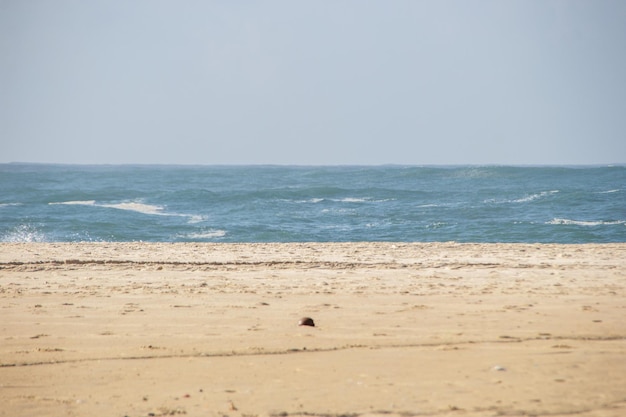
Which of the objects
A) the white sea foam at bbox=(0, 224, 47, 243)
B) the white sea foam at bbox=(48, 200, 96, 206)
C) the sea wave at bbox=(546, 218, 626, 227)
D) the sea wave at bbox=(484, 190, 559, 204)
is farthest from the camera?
the white sea foam at bbox=(48, 200, 96, 206)

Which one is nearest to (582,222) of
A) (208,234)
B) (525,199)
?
(525,199)

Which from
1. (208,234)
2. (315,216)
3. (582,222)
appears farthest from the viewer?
(315,216)

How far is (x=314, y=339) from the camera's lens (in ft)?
24.9

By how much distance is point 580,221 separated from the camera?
24.5 meters

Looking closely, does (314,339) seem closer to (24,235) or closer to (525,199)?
(24,235)

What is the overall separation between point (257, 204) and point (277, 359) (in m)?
26.6

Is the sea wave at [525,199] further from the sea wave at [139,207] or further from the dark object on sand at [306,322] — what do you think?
the dark object on sand at [306,322]

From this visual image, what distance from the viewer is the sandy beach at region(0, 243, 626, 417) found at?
573cm

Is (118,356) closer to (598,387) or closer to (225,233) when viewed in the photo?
(598,387)

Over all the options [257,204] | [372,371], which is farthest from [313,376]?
[257,204]

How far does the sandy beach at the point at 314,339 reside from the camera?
5.73m

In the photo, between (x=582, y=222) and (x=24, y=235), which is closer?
(x=24, y=235)

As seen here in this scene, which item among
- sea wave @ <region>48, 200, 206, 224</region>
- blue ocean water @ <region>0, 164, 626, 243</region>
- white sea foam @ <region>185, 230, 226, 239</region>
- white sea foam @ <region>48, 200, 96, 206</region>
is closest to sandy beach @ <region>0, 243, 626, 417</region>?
blue ocean water @ <region>0, 164, 626, 243</region>

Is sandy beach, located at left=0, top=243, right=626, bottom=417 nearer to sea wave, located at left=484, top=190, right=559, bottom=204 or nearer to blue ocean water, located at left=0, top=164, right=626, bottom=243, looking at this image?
blue ocean water, located at left=0, top=164, right=626, bottom=243
